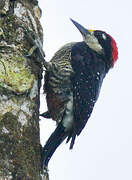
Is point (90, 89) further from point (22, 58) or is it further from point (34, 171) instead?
point (34, 171)

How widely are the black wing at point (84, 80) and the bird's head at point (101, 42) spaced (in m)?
0.19

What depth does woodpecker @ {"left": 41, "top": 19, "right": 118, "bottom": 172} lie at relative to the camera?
14.6 feet

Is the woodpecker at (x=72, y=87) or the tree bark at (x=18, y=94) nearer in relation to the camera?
the tree bark at (x=18, y=94)

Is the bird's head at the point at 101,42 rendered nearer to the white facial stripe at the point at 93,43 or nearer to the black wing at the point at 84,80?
the white facial stripe at the point at 93,43

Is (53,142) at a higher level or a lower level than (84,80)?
lower

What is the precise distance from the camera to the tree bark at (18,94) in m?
2.92

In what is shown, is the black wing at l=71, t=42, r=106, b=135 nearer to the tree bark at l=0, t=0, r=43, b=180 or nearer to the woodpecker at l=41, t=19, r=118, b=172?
the woodpecker at l=41, t=19, r=118, b=172

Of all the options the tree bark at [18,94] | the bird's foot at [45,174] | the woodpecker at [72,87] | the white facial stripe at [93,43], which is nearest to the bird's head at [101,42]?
the white facial stripe at [93,43]

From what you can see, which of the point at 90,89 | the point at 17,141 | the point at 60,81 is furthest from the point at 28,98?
the point at 90,89

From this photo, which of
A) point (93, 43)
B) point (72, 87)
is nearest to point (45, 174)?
point (72, 87)

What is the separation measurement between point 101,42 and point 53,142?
202 cm

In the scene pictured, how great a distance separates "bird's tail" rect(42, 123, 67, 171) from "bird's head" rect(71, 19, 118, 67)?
4.99 feet

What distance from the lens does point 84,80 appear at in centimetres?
483

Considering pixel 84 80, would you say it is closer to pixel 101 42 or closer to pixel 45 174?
pixel 101 42
